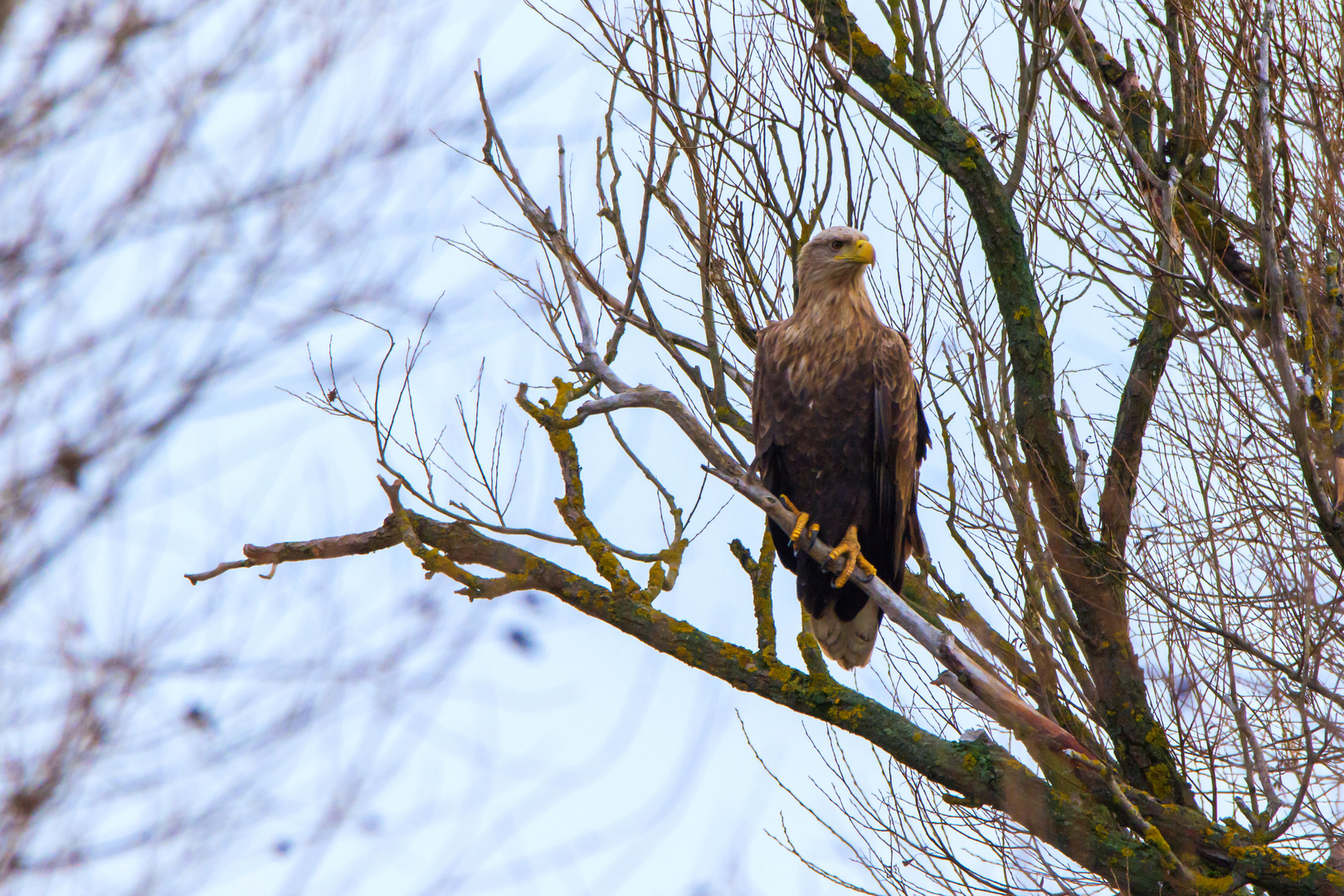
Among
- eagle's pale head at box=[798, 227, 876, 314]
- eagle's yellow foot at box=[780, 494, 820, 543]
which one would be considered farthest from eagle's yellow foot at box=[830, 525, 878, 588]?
eagle's pale head at box=[798, 227, 876, 314]

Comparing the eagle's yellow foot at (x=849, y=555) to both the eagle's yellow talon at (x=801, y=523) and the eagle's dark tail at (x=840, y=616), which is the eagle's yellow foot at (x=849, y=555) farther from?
the eagle's dark tail at (x=840, y=616)

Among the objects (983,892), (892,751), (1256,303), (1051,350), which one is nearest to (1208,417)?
(1256,303)

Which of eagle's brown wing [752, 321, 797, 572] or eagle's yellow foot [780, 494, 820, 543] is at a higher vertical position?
eagle's brown wing [752, 321, 797, 572]

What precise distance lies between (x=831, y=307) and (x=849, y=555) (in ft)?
3.04

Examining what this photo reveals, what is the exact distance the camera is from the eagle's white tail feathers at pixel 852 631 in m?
4.85

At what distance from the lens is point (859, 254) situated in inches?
178

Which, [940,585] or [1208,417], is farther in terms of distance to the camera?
[940,585]

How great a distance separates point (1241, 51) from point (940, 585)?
1.97 metres

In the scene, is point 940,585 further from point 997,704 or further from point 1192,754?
point 997,704

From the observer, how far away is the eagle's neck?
15.0 ft

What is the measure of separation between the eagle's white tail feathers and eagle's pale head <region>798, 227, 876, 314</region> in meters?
1.16

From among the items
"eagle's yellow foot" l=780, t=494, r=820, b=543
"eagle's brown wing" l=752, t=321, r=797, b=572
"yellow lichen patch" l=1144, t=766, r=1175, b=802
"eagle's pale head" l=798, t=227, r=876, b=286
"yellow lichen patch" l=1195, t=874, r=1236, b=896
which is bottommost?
"yellow lichen patch" l=1195, t=874, r=1236, b=896

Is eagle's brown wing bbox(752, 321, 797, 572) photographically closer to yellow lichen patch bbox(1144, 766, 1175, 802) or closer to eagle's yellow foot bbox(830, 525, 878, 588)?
eagle's yellow foot bbox(830, 525, 878, 588)

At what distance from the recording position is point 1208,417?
376 cm
